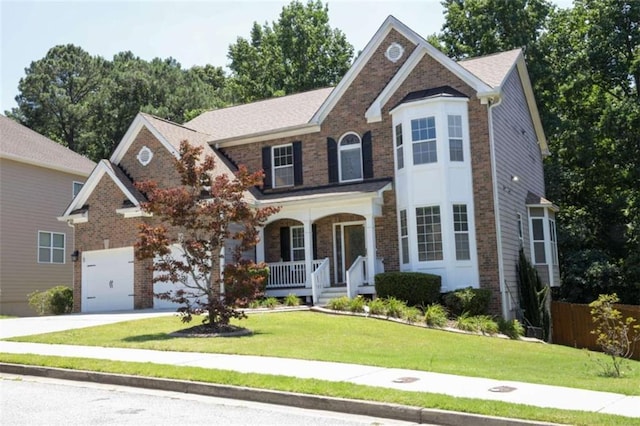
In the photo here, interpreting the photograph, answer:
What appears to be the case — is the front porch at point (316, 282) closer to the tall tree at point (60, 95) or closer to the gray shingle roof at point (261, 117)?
the gray shingle roof at point (261, 117)

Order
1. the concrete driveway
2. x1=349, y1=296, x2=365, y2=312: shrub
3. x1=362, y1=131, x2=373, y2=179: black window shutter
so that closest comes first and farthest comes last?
1. the concrete driveway
2. x1=349, y1=296, x2=365, y2=312: shrub
3. x1=362, y1=131, x2=373, y2=179: black window shutter

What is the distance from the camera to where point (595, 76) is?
109 feet

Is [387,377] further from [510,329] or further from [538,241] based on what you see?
[538,241]

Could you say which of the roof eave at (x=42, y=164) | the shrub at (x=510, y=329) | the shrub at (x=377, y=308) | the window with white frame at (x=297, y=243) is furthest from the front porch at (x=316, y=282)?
the roof eave at (x=42, y=164)

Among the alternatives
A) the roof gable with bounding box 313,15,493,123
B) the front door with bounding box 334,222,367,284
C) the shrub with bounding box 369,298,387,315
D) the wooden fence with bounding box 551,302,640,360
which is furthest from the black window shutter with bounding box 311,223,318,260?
the wooden fence with bounding box 551,302,640,360

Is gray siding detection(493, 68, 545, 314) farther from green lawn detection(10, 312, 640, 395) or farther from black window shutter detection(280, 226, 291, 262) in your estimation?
black window shutter detection(280, 226, 291, 262)

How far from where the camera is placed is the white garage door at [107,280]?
23266 millimetres

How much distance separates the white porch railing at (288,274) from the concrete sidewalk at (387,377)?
1008 cm

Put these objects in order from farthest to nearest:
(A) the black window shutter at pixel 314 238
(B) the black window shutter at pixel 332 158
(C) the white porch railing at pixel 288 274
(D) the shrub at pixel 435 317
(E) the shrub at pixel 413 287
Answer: (A) the black window shutter at pixel 314 238 < (B) the black window shutter at pixel 332 158 < (C) the white porch railing at pixel 288 274 < (E) the shrub at pixel 413 287 < (D) the shrub at pixel 435 317

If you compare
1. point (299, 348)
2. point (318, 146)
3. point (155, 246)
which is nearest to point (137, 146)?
point (318, 146)

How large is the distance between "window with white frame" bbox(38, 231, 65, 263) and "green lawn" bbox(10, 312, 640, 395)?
1583 centimetres

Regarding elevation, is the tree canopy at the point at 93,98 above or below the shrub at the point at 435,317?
above

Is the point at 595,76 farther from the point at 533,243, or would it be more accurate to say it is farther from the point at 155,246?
the point at 155,246

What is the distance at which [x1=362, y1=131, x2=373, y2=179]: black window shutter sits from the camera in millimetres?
22828
